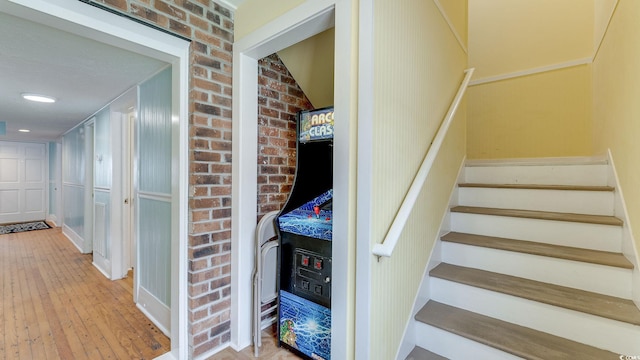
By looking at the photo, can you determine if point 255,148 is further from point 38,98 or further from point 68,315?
point 38,98

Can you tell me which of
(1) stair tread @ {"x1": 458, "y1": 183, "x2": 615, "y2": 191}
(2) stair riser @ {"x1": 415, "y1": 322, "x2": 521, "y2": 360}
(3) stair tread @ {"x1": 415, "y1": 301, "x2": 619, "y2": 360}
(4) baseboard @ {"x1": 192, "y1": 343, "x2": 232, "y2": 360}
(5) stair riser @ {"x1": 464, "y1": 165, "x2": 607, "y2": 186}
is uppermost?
(5) stair riser @ {"x1": 464, "y1": 165, "x2": 607, "y2": 186}

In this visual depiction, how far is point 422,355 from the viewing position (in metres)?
1.51

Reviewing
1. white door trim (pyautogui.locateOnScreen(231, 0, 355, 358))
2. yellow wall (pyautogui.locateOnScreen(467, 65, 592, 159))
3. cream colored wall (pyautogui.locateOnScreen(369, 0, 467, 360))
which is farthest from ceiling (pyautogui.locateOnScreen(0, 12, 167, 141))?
yellow wall (pyautogui.locateOnScreen(467, 65, 592, 159))

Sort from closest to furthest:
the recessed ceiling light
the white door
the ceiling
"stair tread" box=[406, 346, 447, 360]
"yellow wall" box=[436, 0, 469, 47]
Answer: "stair tread" box=[406, 346, 447, 360], the ceiling, "yellow wall" box=[436, 0, 469, 47], the recessed ceiling light, the white door

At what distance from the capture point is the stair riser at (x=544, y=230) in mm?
1527

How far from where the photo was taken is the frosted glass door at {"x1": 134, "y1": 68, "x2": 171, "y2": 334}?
2049 millimetres

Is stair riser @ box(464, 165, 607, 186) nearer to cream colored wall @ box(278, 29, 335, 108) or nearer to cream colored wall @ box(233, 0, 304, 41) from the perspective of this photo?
cream colored wall @ box(278, 29, 335, 108)

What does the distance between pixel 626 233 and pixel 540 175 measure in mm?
770

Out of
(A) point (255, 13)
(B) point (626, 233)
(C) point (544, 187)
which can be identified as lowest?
(B) point (626, 233)

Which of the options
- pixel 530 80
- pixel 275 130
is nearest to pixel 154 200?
pixel 275 130

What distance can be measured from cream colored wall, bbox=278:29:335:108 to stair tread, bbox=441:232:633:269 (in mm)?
1564

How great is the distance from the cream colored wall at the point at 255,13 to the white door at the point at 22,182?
8180 mm

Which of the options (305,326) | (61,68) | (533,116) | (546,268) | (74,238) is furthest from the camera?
(74,238)

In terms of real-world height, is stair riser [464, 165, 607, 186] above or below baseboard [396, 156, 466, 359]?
above
